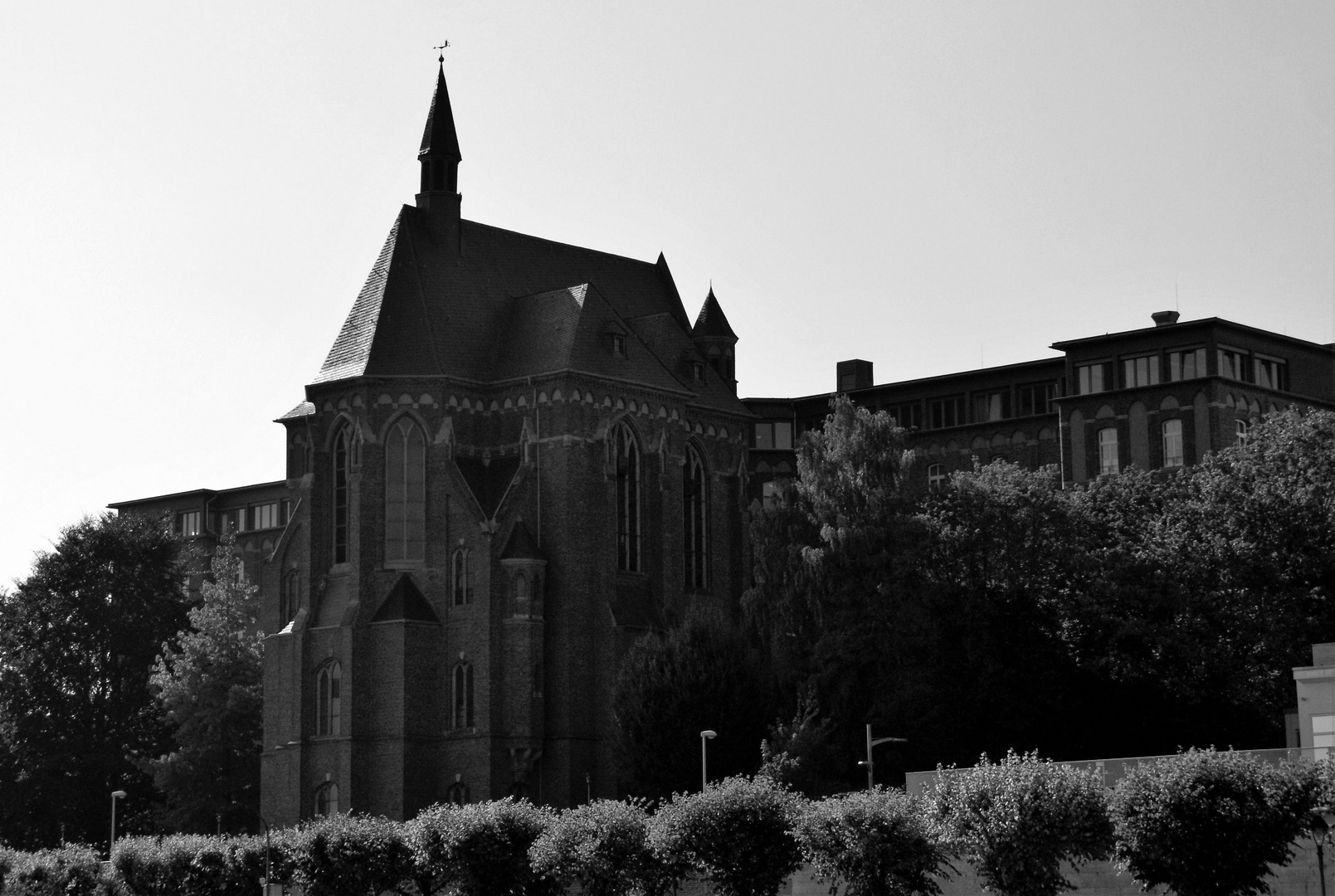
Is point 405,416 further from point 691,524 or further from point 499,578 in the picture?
point 691,524

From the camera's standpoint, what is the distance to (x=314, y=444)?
8894 cm

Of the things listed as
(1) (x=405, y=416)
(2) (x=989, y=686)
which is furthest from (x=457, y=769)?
(2) (x=989, y=686)

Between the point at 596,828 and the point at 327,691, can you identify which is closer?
the point at 596,828

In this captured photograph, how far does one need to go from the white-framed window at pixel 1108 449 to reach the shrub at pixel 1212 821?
51.8m

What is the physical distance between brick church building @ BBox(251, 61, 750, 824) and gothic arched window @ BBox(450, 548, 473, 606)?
0.13 metres

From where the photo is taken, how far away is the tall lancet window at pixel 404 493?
285 ft

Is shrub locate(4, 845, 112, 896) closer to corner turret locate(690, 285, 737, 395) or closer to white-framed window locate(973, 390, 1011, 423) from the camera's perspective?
corner turret locate(690, 285, 737, 395)

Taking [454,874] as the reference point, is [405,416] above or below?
above

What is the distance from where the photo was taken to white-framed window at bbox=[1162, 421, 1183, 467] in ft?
329

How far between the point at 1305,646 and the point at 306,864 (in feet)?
116

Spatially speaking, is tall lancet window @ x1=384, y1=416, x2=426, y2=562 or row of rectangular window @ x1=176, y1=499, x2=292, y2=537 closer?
tall lancet window @ x1=384, y1=416, x2=426, y2=562

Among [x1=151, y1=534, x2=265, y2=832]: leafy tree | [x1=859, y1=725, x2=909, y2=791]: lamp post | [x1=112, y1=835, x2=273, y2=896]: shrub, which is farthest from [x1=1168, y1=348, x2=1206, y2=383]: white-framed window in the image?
[x1=112, y1=835, x2=273, y2=896]: shrub

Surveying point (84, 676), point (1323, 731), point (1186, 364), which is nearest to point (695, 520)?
point (1186, 364)

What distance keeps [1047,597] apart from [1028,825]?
28909 mm
